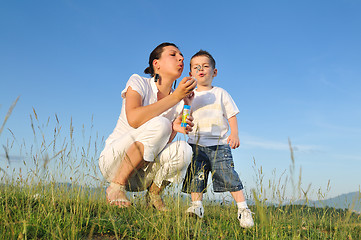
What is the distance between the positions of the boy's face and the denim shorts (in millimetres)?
954

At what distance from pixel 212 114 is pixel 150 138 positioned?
1.05m

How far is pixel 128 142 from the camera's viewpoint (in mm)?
3529

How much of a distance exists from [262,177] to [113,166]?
1.75 m

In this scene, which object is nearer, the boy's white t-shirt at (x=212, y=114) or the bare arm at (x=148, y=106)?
the bare arm at (x=148, y=106)

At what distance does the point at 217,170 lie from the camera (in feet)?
12.9

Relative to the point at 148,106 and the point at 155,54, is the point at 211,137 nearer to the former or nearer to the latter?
the point at 148,106

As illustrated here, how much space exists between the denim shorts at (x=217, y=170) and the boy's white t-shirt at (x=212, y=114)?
0.11m

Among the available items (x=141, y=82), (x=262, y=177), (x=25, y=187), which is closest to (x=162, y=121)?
(x=141, y=82)

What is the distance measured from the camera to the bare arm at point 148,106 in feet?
11.0

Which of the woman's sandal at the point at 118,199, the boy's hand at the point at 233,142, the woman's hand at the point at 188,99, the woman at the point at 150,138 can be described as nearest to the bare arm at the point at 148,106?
the woman at the point at 150,138

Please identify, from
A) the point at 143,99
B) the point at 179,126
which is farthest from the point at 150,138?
the point at 143,99

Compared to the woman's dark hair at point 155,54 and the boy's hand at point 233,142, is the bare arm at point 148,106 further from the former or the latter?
the boy's hand at point 233,142

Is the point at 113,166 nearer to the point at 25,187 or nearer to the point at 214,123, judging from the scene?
the point at 25,187

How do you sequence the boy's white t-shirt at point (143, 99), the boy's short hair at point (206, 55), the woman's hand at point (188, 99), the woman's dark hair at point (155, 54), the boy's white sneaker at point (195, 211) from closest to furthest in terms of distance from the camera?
the boy's white sneaker at point (195, 211) < the boy's white t-shirt at point (143, 99) < the woman's hand at point (188, 99) < the woman's dark hair at point (155, 54) < the boy's short hair at point (206, 55)
